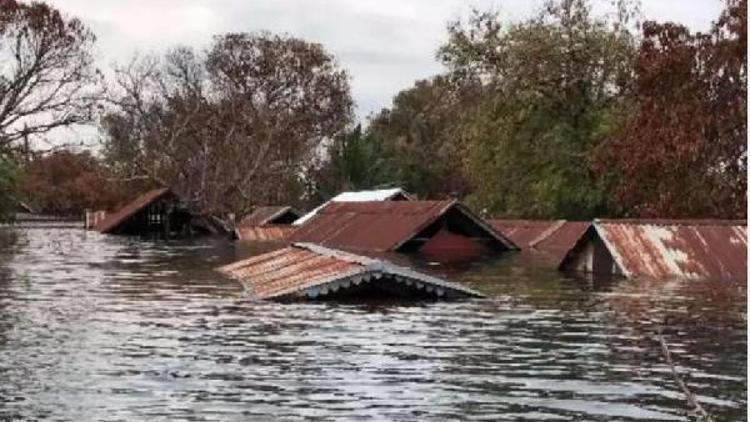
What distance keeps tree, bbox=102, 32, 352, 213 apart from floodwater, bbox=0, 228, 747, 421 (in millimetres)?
72165

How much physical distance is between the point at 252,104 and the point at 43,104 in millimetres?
47121

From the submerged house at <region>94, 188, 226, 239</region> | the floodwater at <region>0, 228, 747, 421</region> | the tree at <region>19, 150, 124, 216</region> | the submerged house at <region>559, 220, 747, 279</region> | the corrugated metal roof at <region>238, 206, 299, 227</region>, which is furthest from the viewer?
the tree at <region>19, 150, 124, 216</region>

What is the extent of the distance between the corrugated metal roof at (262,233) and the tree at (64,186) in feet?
210

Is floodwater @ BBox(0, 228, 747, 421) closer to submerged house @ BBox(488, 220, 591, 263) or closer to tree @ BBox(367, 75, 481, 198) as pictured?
submerged house @ BBox(488, 220, 591, 263)

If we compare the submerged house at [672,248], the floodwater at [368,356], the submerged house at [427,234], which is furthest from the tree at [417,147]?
the floodwater at [368,356]

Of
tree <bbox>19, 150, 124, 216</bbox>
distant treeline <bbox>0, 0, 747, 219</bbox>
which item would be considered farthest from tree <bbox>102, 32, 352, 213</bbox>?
tree <bbox>19, 150, 124, 216</bbox>

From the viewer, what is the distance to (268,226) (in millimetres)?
77562

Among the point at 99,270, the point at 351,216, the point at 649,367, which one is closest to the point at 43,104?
the point at 351,216

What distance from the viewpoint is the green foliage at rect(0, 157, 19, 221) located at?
93.9 meters

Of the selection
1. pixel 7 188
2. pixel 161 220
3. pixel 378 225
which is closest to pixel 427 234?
pixel 378 225

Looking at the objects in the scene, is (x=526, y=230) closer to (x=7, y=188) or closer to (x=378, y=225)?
(x=378, y=225)

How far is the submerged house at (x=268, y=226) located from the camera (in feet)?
240

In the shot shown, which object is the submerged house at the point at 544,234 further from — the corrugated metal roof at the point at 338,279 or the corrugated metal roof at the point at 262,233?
the corrugated metal roof at the point at 338,279

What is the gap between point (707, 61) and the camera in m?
45.9
